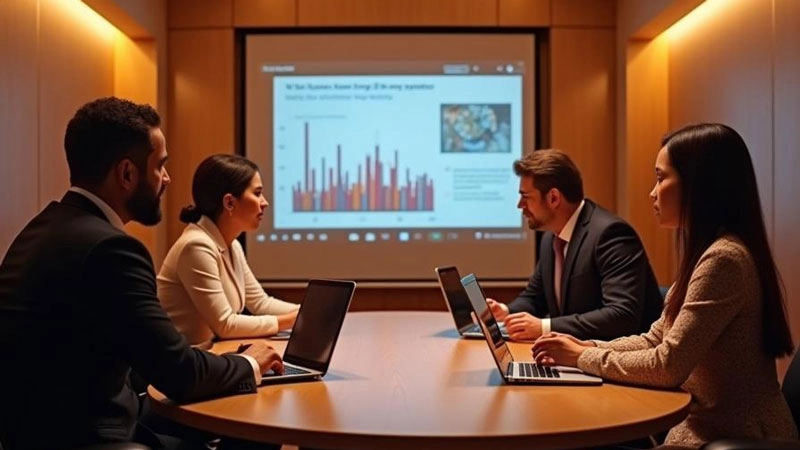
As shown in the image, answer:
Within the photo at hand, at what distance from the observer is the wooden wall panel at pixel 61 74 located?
3875 mm

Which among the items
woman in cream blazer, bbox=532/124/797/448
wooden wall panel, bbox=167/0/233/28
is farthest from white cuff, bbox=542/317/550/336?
wooden wall panel, bbox=167/0/233/28

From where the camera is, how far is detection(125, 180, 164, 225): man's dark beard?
1.88 meters

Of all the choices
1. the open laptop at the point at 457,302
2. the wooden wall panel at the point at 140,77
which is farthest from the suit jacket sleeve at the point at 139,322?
the wooden wall panel at the point at 140,77

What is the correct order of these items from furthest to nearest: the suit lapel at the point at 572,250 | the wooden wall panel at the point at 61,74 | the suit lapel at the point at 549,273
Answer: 1. the wooden wall panel at the point at 61,74
2. the suit lapel at the point at 549,273
3. the suit lapel at the point at 572,250

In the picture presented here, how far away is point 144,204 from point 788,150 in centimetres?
287

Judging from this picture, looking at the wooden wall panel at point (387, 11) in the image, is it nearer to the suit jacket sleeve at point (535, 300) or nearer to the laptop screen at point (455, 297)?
the suit jacket sleeve at point (535, 300)

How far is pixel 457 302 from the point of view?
2799mm

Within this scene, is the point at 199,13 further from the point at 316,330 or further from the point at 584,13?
the point at 316,330

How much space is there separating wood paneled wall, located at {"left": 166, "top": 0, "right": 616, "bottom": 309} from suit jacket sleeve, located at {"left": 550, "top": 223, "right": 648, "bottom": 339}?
2.47m

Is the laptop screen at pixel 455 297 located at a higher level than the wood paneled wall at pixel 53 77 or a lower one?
lower

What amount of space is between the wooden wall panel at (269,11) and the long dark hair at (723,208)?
12.2ft

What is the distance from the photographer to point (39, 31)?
12.5 ft

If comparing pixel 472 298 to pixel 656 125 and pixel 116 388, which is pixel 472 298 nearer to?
pixel 116 388

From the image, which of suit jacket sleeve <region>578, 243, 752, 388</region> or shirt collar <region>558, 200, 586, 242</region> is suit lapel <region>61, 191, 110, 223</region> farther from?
shirt collar <region>558, 200, 586, 242</region>
